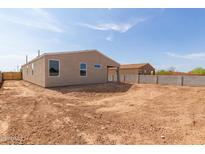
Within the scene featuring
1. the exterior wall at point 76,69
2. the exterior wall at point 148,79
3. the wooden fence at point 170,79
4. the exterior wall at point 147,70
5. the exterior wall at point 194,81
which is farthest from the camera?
the exterior wall at point 147,70

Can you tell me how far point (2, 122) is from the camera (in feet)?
18.5

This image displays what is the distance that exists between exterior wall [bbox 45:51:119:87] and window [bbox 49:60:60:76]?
0.27 metres

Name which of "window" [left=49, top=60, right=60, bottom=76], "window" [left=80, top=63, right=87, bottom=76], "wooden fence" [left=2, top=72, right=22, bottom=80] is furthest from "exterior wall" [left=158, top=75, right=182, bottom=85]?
"wooden fence" [left=2, top=72, right=22, bottom=80]

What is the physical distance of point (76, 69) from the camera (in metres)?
16.8

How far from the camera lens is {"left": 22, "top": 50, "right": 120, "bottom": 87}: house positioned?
15.0m

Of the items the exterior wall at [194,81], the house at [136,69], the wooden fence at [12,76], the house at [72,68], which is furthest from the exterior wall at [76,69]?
the wooden fence at [12,76]

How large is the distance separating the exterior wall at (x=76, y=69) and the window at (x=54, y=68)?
27 centimetres

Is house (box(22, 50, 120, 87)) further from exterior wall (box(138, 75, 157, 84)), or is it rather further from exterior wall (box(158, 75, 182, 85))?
exterior wall (box(158, 75, 182, 85))

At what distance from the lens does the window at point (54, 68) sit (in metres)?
15.0

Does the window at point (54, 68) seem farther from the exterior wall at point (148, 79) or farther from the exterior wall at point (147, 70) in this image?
the exterior wall at point (147, 70)

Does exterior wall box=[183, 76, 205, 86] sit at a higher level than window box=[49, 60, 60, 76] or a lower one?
lower

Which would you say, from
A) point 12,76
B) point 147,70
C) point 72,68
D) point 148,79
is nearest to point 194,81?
point 148,79

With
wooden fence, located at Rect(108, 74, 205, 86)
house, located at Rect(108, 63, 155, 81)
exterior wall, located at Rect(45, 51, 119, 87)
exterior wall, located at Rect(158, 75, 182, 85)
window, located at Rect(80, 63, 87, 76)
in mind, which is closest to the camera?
exterior wall, located at Rect(45, 51, 119, 87)

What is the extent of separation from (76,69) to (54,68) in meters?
Result: 2.29
